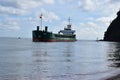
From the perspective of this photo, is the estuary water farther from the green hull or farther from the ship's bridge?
the ship's bridge

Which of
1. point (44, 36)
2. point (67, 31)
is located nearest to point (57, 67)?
point (44, 36)

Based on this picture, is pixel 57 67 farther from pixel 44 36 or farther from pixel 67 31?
pixel 67 31

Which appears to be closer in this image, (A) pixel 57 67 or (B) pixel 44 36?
(A) pixel 57 67

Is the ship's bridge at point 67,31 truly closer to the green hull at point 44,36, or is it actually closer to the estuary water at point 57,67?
the green hull at point 44,36

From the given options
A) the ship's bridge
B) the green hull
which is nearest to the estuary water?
the green hull

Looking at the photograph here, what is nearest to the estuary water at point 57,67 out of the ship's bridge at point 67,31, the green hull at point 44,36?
the green hull at point 44,36

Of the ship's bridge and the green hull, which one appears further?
the ship's bridge

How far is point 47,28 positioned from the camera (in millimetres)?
145875

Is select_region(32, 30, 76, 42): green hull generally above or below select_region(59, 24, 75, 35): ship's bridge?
below

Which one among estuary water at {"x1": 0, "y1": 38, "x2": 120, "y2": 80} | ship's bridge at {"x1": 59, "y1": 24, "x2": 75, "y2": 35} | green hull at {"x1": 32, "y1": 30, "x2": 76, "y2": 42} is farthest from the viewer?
ship's bridge at {"x1": 59, "y1": 24, "x2": 75, "y2": 35}

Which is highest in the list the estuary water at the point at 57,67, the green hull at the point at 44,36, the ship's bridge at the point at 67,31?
the ship's bridge at the point at 67,31

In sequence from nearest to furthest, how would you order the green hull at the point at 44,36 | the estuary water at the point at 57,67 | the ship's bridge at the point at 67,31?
the estuary water at the point at 57,67 < the green hull at the point at 44,36 < the ship's bridge at the point at 67,31

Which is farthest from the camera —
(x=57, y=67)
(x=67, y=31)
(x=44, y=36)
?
(x=67, y=31)

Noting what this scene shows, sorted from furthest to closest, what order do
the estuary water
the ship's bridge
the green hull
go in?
the ship's bridge < the green hull < the estuary water
